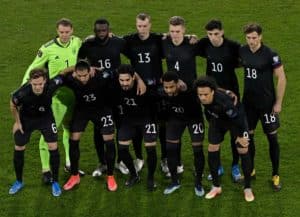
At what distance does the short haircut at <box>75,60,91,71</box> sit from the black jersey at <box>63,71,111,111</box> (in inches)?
9.2

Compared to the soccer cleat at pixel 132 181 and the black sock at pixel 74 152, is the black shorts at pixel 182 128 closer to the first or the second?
the soccer cleat at pixel 132 181

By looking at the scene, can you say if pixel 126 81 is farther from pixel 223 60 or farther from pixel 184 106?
pixel 223 60

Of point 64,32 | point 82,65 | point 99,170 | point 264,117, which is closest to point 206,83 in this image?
point 264,117

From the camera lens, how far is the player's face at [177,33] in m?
8.27

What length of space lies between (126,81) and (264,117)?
183cm

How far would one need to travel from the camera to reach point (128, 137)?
8555 mm

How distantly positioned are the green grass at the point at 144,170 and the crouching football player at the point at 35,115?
476mm

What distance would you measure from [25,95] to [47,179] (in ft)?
4.65

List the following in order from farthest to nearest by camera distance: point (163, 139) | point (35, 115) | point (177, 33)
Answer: point (163, 139), point (35, 115), point (177, 33)

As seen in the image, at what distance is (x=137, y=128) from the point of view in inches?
340

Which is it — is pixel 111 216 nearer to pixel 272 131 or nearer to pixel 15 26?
pixel 272 131

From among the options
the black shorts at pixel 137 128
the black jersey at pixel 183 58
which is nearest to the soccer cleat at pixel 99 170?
the black shorts at pixel 137 128

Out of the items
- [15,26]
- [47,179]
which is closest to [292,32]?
[15,26]

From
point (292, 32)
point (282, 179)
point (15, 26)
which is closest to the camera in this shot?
point (282, 179)
